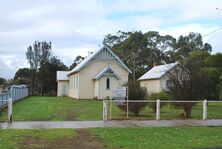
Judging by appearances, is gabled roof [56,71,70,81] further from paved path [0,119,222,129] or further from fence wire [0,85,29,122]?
paved path [0,119,222,129]

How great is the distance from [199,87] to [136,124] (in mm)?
8260

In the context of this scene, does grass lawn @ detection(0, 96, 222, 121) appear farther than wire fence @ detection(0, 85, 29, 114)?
No

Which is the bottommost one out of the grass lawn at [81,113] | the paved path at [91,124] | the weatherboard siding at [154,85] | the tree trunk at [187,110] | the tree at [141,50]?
the paved path at [91,124]

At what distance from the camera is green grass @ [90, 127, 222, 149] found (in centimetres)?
1457

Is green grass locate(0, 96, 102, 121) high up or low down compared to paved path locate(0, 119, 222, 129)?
up

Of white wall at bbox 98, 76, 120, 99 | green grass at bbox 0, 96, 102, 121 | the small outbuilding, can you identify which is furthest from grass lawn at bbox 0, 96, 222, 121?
the small outbuilding

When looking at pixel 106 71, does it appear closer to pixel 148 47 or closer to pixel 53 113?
pixel 53 113

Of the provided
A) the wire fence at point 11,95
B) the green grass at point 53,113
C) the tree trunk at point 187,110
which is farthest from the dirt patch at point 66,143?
the tree trunk at point 187,110

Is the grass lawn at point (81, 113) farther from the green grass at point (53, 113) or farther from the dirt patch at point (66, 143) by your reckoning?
the dirt patch at point (66, 143)

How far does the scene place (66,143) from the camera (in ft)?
49.1

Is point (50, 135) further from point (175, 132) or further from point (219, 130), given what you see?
point (219, 130)

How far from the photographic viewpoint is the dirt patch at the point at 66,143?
46.5 feet

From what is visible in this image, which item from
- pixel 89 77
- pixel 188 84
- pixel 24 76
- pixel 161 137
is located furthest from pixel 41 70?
pixel 161 137

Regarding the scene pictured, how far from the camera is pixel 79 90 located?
5994 cm
